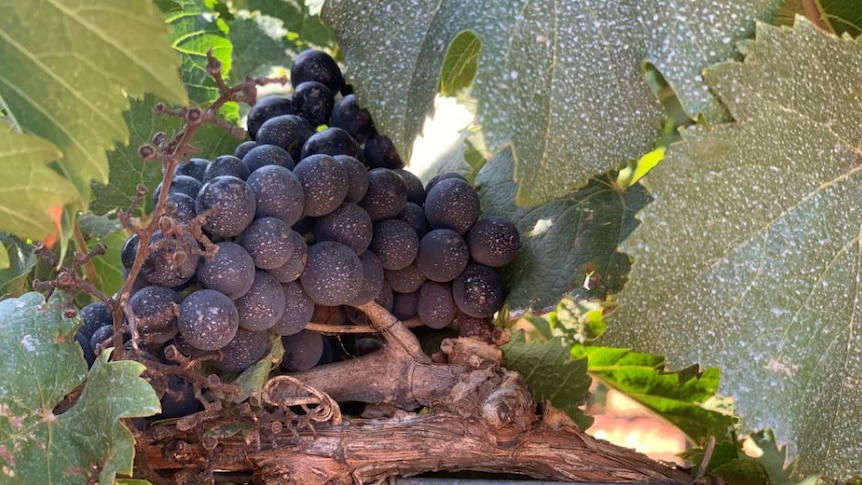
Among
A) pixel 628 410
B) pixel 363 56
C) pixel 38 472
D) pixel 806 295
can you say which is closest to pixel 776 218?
pixel 806 295

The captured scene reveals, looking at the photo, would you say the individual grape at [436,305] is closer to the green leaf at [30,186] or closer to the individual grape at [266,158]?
the individual grape at [266,158]

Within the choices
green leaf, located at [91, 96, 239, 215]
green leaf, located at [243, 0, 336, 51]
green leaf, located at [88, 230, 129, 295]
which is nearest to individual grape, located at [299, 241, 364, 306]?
green leaf, located at [91, 96, 239, 215]

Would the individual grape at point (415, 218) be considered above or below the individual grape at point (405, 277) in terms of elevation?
above

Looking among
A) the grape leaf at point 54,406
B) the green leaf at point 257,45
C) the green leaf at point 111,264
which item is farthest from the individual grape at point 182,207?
the green leaf at point 257,45

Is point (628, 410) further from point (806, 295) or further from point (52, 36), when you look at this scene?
point (52, 36)

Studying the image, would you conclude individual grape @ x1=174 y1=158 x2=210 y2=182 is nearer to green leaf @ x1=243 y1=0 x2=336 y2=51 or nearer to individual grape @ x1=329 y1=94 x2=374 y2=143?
individual grape @ x1=329 y1=94 x2=374 y2=143
